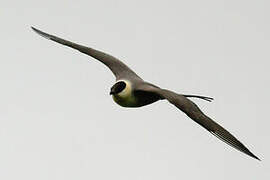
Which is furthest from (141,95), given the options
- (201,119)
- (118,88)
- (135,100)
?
(201,119)

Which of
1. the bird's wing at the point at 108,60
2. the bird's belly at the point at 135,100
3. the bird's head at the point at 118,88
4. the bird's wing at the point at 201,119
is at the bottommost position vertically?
the bird's wing at the point at 201,119

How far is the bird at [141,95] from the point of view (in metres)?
14.0

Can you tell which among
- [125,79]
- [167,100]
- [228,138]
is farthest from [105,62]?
[228,138]

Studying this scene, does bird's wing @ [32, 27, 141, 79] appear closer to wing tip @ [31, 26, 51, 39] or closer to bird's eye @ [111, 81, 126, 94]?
wing tip @ [31, 26, 51, 39]

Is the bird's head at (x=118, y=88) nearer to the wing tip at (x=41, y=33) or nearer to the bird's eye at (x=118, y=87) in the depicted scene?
the bird's eye at (x=118, y=87)

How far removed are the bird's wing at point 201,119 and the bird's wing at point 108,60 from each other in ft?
9.59

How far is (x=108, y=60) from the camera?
19516mm

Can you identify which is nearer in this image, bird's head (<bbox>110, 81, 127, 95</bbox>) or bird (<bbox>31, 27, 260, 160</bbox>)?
bird (<bbox>31, 27, 260, 160</bbox>)

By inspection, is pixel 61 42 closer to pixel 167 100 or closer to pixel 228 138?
pixel 167 100

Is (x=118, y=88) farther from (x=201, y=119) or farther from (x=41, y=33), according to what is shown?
(x=41, y=33)

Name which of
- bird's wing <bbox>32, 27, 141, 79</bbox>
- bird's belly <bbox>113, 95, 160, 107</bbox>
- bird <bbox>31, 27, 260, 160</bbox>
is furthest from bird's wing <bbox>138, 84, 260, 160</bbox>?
bird's wing <bbox>32, 27, 141, 79</bbox>

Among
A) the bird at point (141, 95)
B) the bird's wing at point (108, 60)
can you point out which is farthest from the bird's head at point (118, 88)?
the bird's wing at point (108, 60)

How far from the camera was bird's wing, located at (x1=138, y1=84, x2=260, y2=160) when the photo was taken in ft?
45.3

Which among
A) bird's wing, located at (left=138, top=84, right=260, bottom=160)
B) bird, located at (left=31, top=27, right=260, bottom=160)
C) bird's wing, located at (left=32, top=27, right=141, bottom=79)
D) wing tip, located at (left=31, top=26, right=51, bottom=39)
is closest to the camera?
bird's wing, located at (left=138, top=84, right=260, bottom=160)
